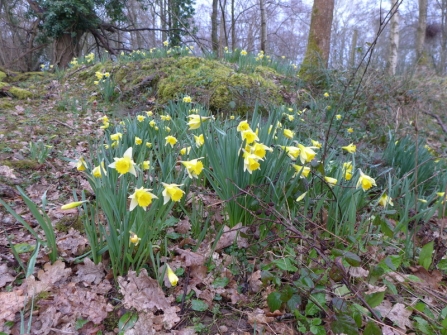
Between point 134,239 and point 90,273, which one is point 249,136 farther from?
point 90,273

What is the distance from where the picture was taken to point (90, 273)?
1.46 metres

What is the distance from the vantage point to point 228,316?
1370mm

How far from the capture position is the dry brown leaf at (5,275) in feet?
4.46

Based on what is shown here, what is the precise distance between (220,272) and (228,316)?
238 mm

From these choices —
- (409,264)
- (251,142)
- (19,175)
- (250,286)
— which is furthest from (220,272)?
(19,175)

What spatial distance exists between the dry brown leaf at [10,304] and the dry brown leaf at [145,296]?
1.25 feet

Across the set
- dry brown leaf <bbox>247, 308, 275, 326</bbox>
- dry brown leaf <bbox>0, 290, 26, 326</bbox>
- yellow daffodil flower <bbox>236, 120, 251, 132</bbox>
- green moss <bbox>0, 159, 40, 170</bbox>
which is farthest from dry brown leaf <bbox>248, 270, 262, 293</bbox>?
green moss <bbox>0, 159, 40, 170</bbox>

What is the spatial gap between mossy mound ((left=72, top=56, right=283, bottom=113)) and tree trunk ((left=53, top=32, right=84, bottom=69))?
5.41m

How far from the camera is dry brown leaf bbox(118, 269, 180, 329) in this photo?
1311mm

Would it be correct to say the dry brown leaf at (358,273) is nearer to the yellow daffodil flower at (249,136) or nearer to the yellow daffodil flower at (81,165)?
the yellow daffodil flower at (249,136)

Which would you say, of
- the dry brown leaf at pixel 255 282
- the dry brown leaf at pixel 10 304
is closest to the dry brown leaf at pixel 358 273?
the dry brown leaf at pixel 255 282

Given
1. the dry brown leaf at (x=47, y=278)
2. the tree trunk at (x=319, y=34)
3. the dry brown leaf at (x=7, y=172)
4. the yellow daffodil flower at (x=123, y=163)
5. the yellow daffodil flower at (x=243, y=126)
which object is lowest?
the dry brown leaf at (x=47, y=278)

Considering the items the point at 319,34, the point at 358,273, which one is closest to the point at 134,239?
the point at 358,273

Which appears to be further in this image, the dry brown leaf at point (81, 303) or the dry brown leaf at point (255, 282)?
the dry brown leaf at point (255, 282)
